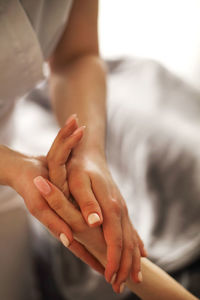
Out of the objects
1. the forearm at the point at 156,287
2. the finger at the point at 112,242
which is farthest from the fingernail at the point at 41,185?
the forearm at the point at 156,287

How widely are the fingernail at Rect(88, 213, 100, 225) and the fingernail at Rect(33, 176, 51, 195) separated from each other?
75 millimetres

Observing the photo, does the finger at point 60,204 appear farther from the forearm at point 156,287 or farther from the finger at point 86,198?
the forearm at point 156,287

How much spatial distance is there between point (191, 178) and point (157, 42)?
70 centimetres

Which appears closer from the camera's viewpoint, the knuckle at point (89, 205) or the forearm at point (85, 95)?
the knuckle at point (89, 205)

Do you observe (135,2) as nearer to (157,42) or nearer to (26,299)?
(157,42)

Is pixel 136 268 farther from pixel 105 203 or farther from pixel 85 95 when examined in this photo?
pixel 85 95

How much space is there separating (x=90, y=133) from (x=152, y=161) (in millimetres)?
251

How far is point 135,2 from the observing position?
1.29 meters

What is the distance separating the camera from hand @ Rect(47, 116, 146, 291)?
0.52m

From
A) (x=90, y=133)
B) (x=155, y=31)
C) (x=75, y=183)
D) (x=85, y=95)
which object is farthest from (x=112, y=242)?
(x=155, y=31)

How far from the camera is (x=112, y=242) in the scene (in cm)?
52

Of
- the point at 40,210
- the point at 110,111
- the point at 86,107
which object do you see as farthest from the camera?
the point at 110,111

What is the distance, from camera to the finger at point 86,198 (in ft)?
1.69

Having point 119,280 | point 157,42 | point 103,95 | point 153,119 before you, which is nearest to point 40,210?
point 119,280
